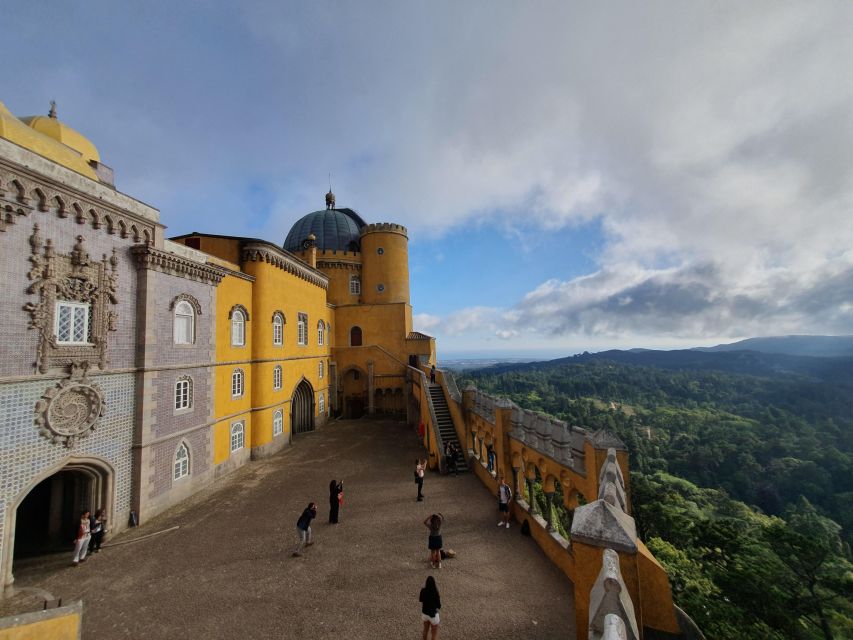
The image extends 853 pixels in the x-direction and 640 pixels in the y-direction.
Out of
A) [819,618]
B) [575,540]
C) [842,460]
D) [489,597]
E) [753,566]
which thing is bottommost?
[842,460]

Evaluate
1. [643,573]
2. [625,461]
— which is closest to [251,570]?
[643,573]

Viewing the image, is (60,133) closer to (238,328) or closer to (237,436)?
(238,328)

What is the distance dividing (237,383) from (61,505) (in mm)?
7345

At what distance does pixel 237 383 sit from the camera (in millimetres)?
17828

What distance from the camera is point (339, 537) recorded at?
1095 centimetres

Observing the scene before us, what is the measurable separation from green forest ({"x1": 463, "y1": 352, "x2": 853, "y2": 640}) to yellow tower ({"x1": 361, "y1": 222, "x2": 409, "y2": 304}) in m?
26.0

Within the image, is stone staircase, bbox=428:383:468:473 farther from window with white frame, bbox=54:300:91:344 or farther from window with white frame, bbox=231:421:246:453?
window with white frame, bbox=54:300:91:344

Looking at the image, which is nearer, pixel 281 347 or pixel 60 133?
pixel 60 133

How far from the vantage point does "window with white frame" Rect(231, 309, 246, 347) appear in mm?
17625

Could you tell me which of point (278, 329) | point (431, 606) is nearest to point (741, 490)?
point (278, 329)

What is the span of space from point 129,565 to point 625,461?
517 inches

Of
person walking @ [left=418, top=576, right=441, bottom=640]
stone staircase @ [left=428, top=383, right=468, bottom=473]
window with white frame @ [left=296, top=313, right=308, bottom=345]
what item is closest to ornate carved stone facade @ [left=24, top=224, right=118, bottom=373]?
person walking @ [left=418, top=576, right=441, bottom=640]

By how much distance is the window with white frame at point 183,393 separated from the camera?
13898 millimetres

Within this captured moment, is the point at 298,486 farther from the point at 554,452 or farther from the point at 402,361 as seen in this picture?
the point at 402,361
